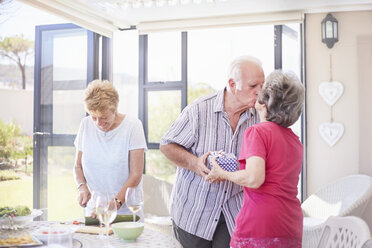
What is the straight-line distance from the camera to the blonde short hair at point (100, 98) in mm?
2484

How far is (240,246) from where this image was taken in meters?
1.73

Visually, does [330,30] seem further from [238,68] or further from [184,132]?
[184,132]

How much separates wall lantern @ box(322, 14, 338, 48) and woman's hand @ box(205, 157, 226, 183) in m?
2.97

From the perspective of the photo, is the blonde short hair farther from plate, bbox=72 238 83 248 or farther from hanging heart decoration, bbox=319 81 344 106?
hanging heart decoration, bbox=319 81 344 106

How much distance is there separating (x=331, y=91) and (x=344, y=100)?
0.53 ft

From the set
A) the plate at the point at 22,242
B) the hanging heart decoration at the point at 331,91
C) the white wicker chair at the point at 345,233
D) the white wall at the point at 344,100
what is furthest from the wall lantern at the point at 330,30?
the plate at the point at 22,242

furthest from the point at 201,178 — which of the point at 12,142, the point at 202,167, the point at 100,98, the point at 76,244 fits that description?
the point at 12,142

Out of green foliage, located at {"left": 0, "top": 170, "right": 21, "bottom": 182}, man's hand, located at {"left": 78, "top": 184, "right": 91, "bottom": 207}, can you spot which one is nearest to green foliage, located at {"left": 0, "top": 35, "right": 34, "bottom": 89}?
green foliage, located at {"left": 0, "top": 170, "right": 21, "bottom": 182}

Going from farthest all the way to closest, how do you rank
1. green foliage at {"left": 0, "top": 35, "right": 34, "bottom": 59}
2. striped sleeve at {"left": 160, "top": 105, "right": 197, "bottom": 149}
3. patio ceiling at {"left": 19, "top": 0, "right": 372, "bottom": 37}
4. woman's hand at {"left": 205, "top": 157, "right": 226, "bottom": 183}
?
patio ceiling at {"left": 19, "top": 0, "right": 372, "bottom": 37} < green foliage at {"left": 0, "top": 35, "right": 34, "bottom": 59} < striped sleeve at {"left": 160, "top": 105, "right": 197, "bottom": 149} < woman's hand at {"left": 205, "top": 157, "right": 226, "bottom": 183}

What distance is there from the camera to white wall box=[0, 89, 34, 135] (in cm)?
401

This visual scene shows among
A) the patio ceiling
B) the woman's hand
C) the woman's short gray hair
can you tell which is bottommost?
the woman's hand

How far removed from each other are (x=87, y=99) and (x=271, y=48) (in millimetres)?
2741

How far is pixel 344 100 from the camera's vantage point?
4.30 meters

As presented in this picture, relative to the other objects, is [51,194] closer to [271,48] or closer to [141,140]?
[141,140]
